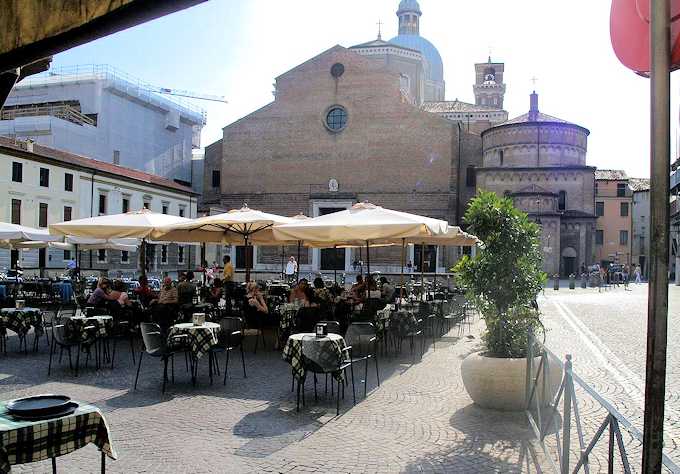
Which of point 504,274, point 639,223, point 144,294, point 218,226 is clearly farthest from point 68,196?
point 639,223

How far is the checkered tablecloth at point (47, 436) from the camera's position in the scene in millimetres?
3260

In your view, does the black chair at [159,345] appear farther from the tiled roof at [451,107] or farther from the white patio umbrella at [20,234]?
the tiled roof at [451,107]

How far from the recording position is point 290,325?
34.4 ft

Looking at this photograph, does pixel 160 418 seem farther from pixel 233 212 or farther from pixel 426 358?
pixel 233 212

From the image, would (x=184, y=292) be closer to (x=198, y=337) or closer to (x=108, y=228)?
(x=108, y=228)

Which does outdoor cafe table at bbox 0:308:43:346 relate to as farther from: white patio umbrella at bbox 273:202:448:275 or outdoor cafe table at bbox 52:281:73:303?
outdoor cafe table at bbox 52:281:73:303

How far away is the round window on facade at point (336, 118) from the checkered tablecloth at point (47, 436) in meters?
42.5

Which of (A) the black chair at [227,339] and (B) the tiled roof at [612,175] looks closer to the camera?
(A) the black chair at [227,339]

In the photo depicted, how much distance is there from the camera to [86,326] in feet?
29.8

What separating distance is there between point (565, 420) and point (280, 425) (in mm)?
3032

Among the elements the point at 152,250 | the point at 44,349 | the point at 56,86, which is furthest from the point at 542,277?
the point at 56,86

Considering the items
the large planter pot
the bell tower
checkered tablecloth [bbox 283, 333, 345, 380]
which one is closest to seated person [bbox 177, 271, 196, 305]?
checkered tablecloth [bbox 283, 333, 345, 380]

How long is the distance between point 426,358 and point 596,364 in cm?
291

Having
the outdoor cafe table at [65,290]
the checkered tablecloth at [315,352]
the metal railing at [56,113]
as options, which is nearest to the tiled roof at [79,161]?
the metal railing at [56,113]
